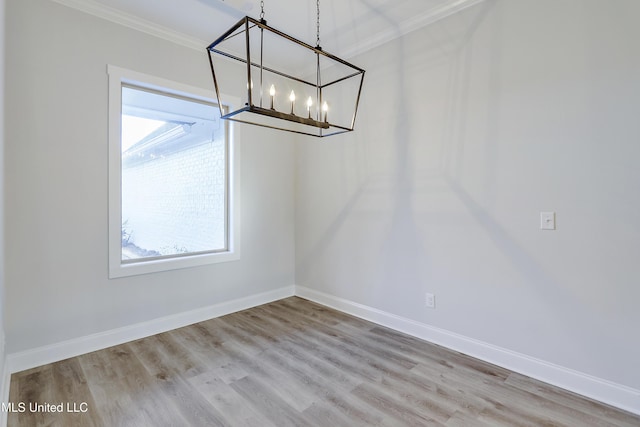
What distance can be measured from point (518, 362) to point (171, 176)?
3.46 metres

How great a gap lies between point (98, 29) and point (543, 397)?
426 centimetres

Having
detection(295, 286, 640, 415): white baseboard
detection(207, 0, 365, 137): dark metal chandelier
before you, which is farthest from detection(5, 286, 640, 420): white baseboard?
detection(207, 0, 365, 137): dark metal chandelier

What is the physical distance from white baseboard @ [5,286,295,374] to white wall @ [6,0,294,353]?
0.17 feet

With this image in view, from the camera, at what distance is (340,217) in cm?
359

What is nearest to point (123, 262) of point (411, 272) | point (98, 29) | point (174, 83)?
point (174, 83)

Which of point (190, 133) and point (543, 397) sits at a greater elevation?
point (190, 133)

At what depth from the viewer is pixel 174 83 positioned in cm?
303

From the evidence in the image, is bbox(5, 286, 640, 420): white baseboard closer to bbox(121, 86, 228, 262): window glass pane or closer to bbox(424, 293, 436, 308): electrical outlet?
bbox(424, 293, 436, 308): electrical outlet

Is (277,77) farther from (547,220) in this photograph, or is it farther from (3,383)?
(3,383)

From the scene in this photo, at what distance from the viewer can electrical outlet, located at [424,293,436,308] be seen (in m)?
2.79

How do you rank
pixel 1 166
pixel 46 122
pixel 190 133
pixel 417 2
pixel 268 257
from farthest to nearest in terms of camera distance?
1. pixel 268 257
2. pixel 190 133
3. pixel 417 2
4. pixel 46 122
5. pixel 1 166

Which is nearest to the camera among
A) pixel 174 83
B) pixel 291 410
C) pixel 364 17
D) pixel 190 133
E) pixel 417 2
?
pixel 291 410

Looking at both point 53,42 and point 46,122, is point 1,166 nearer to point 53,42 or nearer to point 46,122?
point 46,122

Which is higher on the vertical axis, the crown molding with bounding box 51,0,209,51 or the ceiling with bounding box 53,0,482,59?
the ceiling with bounding box 53,0,482,59
